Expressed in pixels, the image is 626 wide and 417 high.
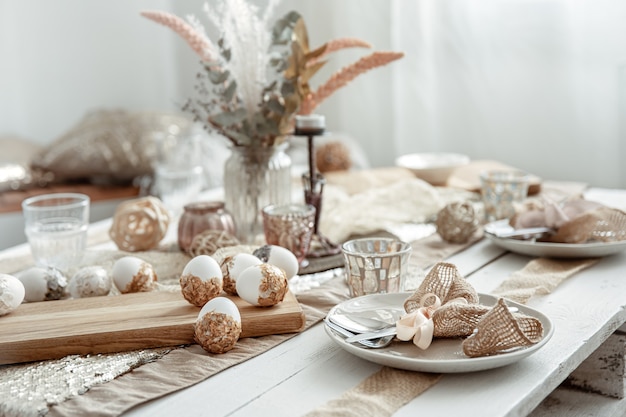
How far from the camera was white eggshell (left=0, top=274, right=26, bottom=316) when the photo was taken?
101 cm

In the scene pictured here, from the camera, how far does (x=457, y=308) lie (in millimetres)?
923

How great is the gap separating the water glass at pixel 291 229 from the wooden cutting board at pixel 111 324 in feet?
0.69

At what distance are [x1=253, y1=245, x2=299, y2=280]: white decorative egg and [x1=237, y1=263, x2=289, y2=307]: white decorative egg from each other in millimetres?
130

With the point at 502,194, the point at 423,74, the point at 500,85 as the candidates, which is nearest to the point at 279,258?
the point at 502,194

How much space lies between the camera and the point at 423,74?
115 inches

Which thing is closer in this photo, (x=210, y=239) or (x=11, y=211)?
(x=210, y=239)

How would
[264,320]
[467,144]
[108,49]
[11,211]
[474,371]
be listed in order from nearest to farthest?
[474,371] < [264,320] < [11,211] < [467,144] < [108,49]

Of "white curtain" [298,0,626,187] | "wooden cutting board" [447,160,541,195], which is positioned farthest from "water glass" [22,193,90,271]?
"white curtain" [298,0,626,187]

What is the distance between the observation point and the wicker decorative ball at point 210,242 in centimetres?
131

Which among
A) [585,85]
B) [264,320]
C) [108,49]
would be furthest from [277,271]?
[108,49]

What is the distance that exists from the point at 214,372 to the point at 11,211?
2.03 meters

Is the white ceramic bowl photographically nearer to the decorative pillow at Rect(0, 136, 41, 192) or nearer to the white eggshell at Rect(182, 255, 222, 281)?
the white eggshell at Rect(182, 255, 222, 281)

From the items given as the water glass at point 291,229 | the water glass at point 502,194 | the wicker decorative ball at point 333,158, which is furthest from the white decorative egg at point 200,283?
the wicker decorative ball at point 333,158

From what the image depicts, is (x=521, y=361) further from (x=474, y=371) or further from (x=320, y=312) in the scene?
(x=320, y=312)
